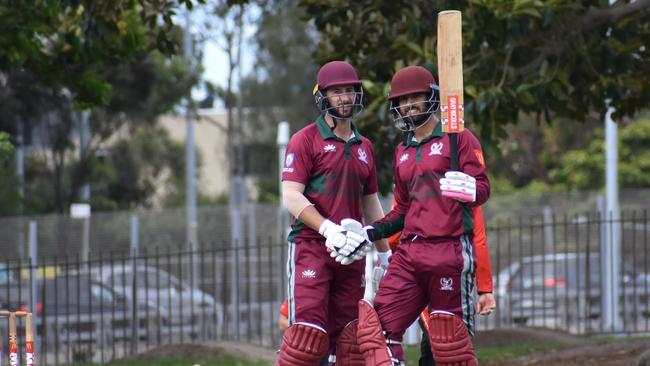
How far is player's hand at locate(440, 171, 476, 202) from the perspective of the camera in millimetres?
7086

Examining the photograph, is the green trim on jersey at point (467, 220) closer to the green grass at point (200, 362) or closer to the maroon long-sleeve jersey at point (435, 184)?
the maroon long-sleeve jersey at point (435, 184)

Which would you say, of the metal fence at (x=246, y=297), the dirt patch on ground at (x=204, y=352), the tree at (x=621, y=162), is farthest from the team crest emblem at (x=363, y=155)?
the tree at (x=621, y=162)

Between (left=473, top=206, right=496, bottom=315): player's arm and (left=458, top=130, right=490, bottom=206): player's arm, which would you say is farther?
(left=473, top=206, right=496, bottom=315): player's arm

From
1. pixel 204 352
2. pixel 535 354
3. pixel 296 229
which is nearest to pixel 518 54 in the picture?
pixel 535 354

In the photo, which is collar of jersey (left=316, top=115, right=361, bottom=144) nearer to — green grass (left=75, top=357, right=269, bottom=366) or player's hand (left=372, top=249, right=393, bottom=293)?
player's hand (left=372, top=249, right=393, bottom=293)

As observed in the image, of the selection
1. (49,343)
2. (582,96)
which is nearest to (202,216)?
(49,343)

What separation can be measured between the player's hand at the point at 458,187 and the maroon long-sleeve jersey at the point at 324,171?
2.76 feet

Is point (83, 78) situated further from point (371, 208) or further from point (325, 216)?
point (325, 216)

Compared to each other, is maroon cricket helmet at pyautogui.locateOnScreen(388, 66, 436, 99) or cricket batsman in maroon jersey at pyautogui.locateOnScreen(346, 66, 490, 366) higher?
maroon cricket helmet at pyautogui.locateOnScreen(388, 66, 436, 99)

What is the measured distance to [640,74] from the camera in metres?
12.7

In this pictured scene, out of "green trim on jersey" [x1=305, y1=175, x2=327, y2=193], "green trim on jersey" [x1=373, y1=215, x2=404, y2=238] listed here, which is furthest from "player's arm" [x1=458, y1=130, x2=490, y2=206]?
"green trim on jersey" [x1=305, y1=175, x2=327, y2=193]

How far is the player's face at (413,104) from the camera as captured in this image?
297 inches

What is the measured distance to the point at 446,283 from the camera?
7312 millimetres

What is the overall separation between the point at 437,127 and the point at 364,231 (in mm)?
745
